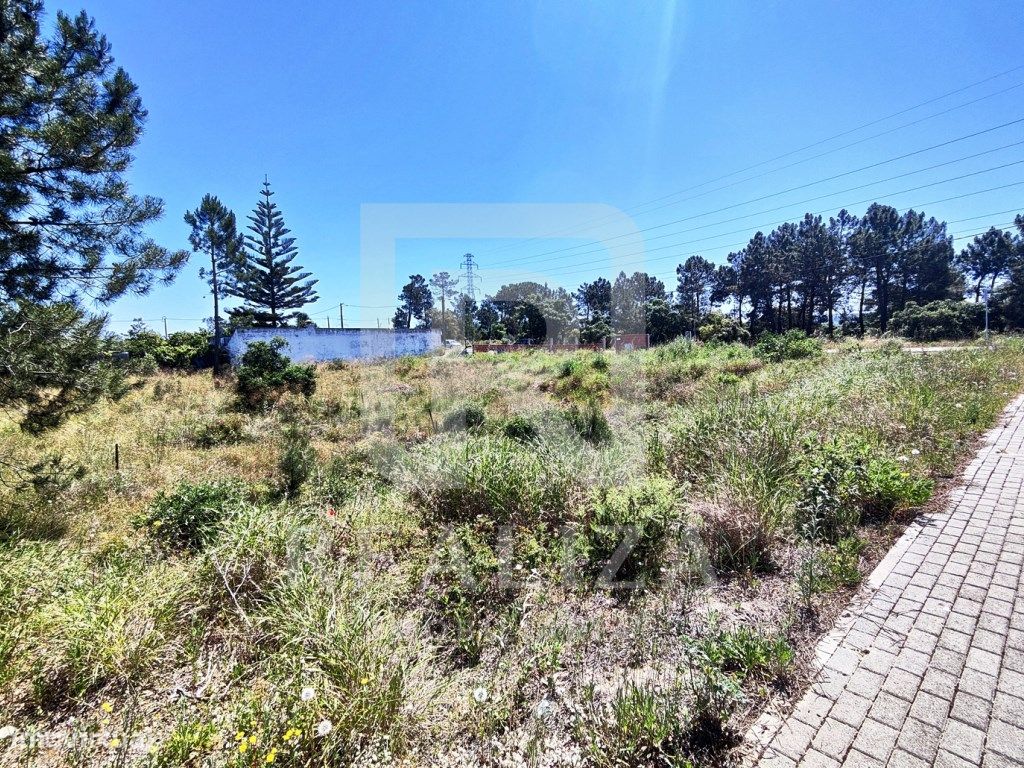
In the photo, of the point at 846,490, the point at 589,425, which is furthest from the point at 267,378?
the point at 846,490

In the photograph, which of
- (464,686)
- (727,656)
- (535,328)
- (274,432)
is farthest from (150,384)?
(535,328)

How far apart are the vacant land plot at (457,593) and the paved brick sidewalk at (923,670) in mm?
125

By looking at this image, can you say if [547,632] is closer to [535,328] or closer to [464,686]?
[464,686]

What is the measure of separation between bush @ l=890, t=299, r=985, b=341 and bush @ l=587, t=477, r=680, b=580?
32674 millimetres

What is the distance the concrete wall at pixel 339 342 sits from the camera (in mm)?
21578

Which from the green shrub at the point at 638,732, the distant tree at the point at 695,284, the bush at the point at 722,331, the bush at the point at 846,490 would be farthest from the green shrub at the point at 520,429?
the distant tree at the point at 695,284

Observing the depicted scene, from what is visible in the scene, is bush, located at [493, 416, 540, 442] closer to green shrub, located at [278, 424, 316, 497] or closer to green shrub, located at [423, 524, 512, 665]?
green shrub, located at [278, 424, 316, 497]

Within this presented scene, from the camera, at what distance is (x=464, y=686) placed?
1.79 m

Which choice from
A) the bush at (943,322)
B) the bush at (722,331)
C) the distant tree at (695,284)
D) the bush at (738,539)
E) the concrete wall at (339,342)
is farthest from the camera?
the distant tree at (695,284)

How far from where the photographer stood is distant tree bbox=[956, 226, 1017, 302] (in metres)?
34.9

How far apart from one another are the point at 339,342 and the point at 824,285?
4004 cm

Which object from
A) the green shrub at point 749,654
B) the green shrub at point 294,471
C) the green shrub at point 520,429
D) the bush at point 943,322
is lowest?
the green shrub at point 749,654

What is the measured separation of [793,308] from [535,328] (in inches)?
980

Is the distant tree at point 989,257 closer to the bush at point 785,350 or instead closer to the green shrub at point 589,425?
the bush at point 785,350
